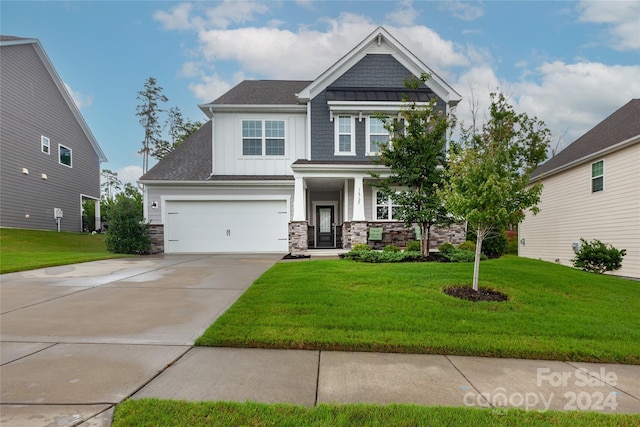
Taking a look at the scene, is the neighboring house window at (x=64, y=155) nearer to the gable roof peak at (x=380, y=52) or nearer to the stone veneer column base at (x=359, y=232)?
the gable roof peak at (x=380, y=52)

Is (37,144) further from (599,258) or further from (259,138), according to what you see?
(599,258)

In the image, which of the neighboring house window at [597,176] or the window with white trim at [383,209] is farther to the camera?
the window with white trim at [383,209]

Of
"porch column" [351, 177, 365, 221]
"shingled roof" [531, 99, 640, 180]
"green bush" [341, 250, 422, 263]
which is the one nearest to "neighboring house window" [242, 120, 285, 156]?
"porch column" [351, 177, 365, 221]

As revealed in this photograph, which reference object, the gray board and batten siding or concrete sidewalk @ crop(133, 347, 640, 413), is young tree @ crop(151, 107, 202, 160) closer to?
the gray board and batten siding

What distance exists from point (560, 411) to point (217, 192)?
44.0 ft

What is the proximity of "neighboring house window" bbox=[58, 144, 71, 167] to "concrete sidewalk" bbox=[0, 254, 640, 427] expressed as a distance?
18344 mm

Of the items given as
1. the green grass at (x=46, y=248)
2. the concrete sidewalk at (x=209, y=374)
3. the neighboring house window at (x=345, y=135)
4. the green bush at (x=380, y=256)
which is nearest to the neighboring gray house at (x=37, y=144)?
the green grass at (x=46, y=248)

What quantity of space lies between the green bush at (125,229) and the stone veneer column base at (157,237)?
0.55 metres

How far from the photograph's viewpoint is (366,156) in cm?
1377

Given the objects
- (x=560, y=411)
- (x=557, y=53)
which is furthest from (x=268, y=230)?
(x=557, y=53)

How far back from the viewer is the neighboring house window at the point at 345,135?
1391cm

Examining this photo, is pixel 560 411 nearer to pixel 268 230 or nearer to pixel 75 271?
pixel 75 271

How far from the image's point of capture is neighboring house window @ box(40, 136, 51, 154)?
1719 cm

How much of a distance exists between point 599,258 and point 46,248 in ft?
71.3
